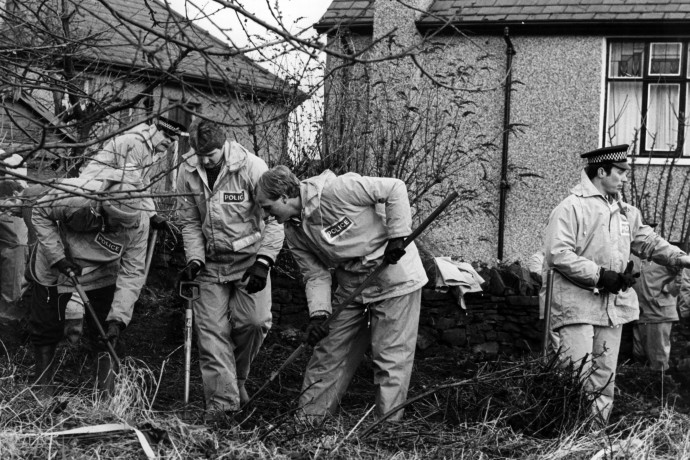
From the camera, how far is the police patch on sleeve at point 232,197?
7254 mm

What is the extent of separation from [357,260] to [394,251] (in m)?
0.42

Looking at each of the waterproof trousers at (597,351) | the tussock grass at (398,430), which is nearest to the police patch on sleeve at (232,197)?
the tussock grass at (398,430)

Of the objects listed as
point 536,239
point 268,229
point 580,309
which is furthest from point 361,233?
point 536,239

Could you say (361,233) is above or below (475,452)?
above

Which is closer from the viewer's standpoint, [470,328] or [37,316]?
[37,316]

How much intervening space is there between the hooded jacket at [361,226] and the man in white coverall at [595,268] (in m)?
0.90

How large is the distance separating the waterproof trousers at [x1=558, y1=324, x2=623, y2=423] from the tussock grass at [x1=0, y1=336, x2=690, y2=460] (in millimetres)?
229

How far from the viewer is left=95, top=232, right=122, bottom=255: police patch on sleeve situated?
727cm

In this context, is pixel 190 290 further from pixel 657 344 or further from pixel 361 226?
pixel 657 344

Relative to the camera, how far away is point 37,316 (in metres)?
7.39

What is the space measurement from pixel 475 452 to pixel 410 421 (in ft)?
2.10

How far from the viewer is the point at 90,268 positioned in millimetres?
7340

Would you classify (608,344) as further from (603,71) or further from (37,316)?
(603,71)

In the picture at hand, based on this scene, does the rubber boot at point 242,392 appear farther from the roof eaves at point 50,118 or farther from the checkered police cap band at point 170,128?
the roof eaves at point 50,118
